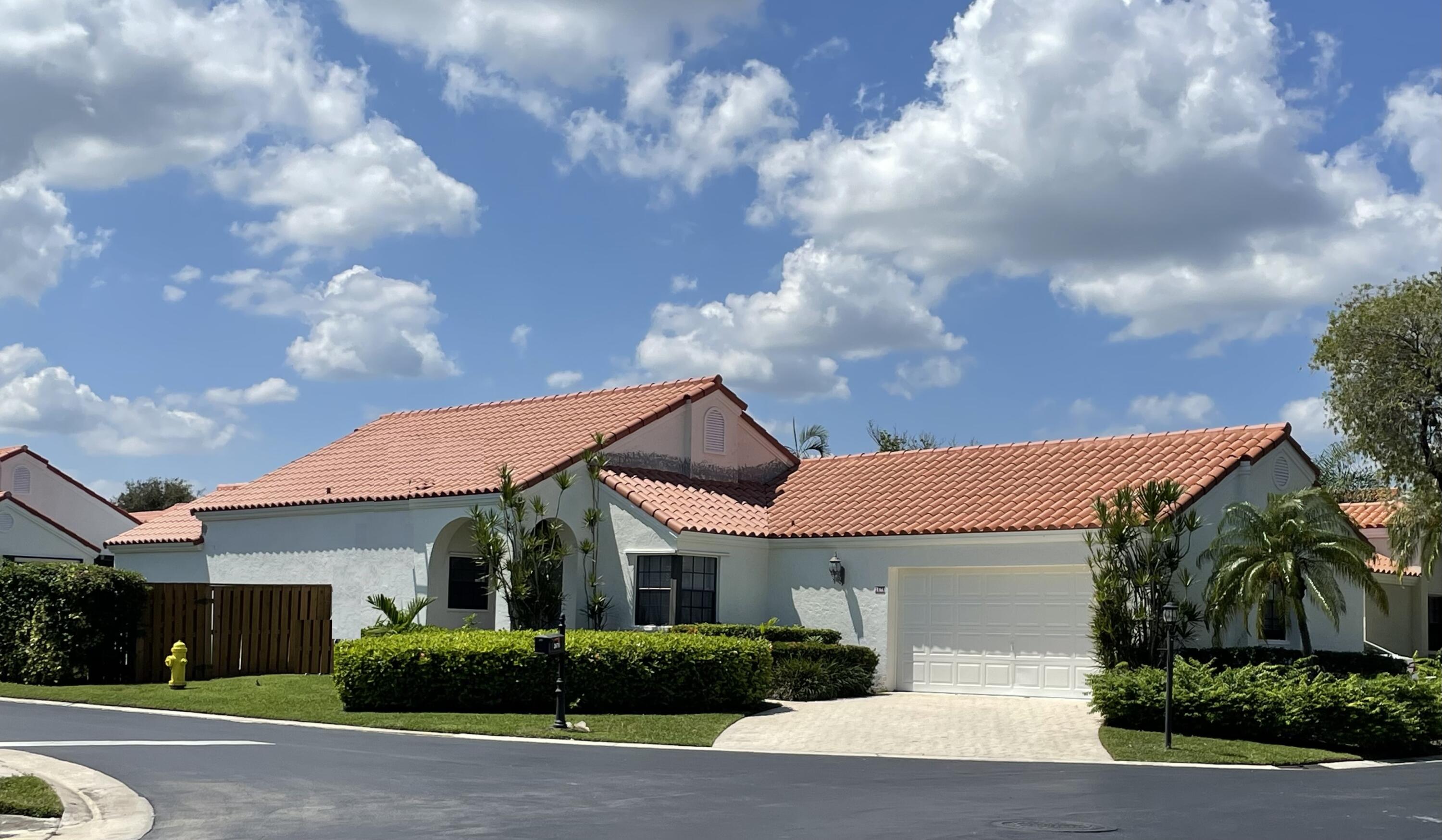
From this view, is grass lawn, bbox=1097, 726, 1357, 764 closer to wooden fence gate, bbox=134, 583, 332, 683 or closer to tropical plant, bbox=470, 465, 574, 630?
tropical plant, bbox=470, 465, 574, 630

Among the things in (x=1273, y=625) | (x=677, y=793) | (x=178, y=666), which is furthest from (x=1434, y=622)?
(x=677, y=793)

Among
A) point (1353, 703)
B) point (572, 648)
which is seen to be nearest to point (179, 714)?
point (572, 648)

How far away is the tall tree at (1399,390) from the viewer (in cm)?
3328

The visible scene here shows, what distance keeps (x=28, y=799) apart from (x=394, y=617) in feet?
44.2

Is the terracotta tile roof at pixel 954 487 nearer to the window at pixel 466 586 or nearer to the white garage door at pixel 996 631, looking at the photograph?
the white garage door at pixel 996 631

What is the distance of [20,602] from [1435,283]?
31344mm

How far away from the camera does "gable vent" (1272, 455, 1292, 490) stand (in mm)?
25312

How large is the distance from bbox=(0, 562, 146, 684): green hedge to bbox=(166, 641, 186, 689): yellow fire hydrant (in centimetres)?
169

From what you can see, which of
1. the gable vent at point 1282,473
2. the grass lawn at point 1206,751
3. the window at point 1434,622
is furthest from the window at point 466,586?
the window at point 1434,622

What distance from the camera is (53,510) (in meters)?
49.3

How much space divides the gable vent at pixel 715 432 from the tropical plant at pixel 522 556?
15.5 feet

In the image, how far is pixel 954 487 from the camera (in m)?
27.5

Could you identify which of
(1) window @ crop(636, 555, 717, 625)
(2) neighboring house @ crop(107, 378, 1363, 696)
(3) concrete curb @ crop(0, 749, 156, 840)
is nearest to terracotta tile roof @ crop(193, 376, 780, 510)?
(2) neighboring house @ crop(107, 378, 1363, 696)

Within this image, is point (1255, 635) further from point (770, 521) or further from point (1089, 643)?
point (770, 521)
